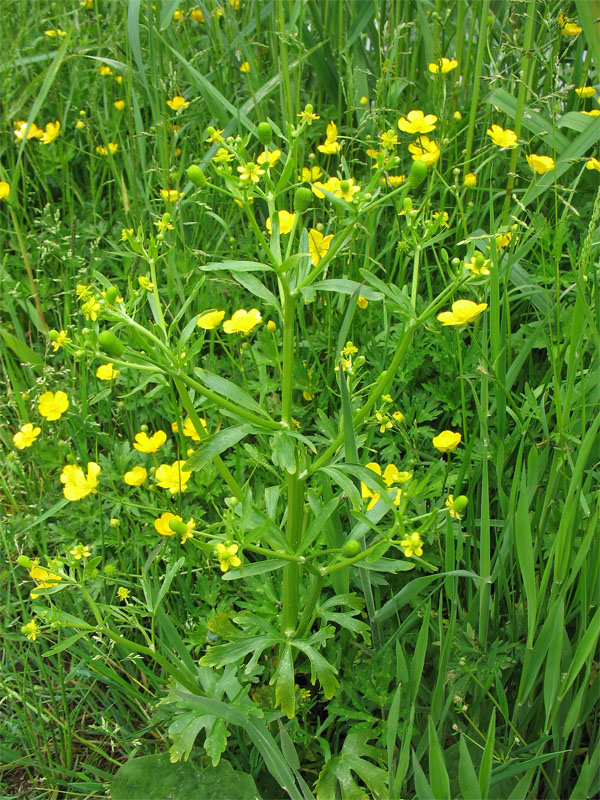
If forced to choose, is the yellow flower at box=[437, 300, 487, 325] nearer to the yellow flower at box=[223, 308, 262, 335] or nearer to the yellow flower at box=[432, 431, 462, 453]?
the yellow flower at box=[432, 431, 462, 453]

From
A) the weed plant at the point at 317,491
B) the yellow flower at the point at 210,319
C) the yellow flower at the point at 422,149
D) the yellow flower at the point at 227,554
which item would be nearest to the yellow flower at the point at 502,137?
the weed plant at the point at 317,491

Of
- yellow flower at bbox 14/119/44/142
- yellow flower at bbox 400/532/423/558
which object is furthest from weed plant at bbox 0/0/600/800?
yellow flower at bbox 14/119/44/142

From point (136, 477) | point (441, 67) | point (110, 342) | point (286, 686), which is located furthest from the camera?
point (441, 67)

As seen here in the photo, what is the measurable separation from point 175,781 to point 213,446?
0.78 m

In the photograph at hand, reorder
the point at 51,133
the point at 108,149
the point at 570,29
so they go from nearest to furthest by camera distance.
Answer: the point at 570,29
the point at 108,149
the point at 51,133

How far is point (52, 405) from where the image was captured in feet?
6.94

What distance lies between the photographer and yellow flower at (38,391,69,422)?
2094mm

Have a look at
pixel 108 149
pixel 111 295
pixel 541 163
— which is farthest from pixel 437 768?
pixel 108 149

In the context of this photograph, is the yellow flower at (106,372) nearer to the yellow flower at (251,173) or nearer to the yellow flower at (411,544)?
the yellow flower at (251,173)

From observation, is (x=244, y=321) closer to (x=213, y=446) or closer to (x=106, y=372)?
(x=106, y=372)

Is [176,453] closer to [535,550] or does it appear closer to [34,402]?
[34,402]

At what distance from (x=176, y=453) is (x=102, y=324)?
57cm

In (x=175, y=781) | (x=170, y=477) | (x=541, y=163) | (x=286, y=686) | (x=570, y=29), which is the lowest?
(x=175, y=781)

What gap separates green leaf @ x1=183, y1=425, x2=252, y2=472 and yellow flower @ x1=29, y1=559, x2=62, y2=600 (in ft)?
1.32
